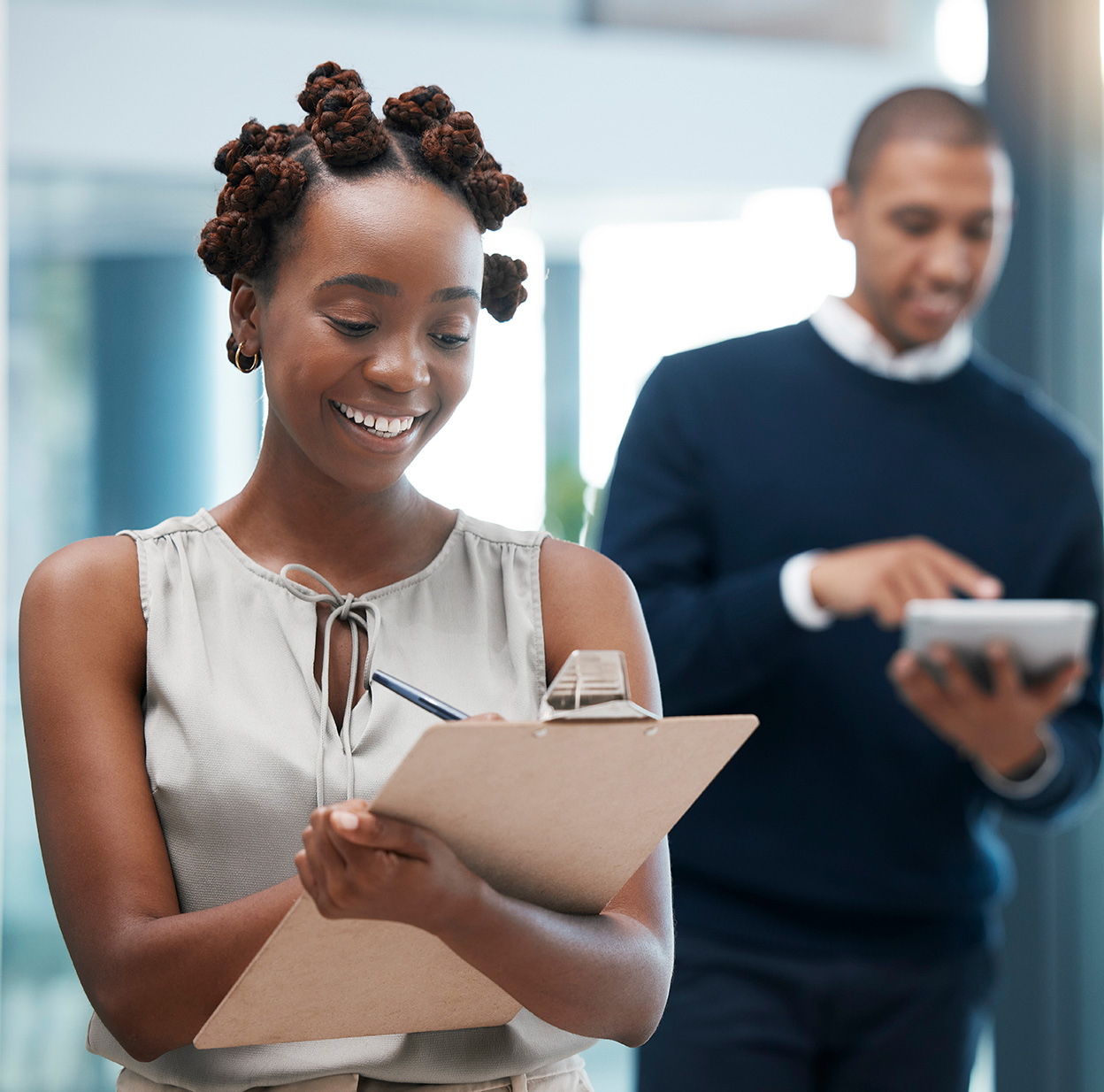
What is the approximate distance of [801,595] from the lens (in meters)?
1.72

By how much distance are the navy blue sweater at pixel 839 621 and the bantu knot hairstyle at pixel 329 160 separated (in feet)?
2.97

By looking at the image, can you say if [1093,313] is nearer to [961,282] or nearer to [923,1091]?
[961,282]

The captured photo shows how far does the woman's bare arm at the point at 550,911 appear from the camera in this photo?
0.70 metres

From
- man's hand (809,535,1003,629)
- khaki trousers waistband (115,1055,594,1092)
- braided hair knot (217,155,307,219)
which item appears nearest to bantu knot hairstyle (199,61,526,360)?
braided hair knot (217,155,307,219)

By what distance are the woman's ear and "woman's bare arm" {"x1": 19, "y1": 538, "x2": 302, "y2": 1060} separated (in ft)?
0.60

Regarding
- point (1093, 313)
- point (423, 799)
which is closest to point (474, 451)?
point (1093, 313)

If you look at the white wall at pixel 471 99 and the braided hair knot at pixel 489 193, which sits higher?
the white wall at pixel 471 99

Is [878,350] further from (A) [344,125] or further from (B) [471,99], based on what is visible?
(B) [471,99]

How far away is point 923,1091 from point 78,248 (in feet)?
8.93

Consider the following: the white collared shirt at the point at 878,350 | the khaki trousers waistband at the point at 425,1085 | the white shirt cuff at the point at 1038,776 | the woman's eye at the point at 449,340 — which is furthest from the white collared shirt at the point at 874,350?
the khaki trousers waistband at the point at 425,1085

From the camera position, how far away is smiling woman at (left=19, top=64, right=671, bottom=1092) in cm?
90

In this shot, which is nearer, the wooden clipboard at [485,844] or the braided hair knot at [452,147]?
the wooden clipboard at [485,844]

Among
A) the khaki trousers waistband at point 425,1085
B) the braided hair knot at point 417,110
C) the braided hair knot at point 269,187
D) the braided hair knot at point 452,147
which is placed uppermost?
the braided hair knot at point 417,110

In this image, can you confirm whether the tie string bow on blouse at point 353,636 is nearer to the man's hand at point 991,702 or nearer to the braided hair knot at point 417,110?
the braided hair knot at point 417,110
